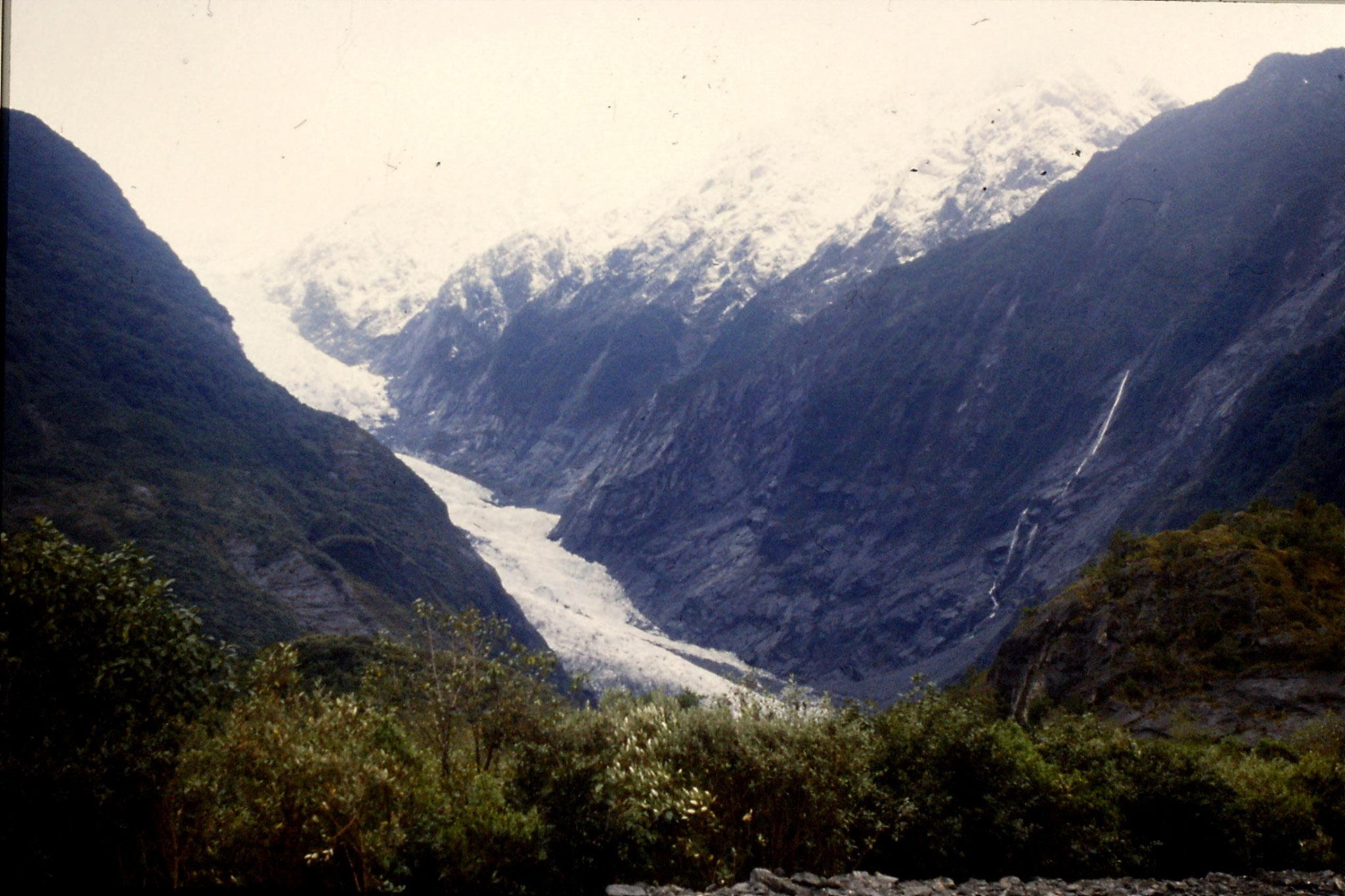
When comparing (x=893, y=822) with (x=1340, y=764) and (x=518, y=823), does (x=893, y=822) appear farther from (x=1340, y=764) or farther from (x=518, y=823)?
(x=1340, y=764)

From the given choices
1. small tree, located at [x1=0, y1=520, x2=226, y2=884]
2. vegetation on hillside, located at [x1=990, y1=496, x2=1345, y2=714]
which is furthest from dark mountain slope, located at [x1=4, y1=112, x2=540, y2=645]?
small tree, located at [x1=0, y1=520, x2=226, y2=884]

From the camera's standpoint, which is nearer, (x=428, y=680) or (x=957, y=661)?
(x=428, y=680)

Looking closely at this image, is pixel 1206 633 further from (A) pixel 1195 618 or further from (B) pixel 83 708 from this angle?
(B) pixel 83 708

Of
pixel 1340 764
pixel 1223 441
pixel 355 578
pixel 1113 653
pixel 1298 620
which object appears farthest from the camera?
pixel 1223 441

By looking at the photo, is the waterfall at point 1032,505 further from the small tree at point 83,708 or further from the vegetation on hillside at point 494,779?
the small tree at point 83,708

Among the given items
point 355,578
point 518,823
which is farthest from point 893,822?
point 355,578

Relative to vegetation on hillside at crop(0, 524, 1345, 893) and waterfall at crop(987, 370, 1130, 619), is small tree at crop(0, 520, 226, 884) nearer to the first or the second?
vegetation on hillside at crop(0, 524, 1345, 893)
